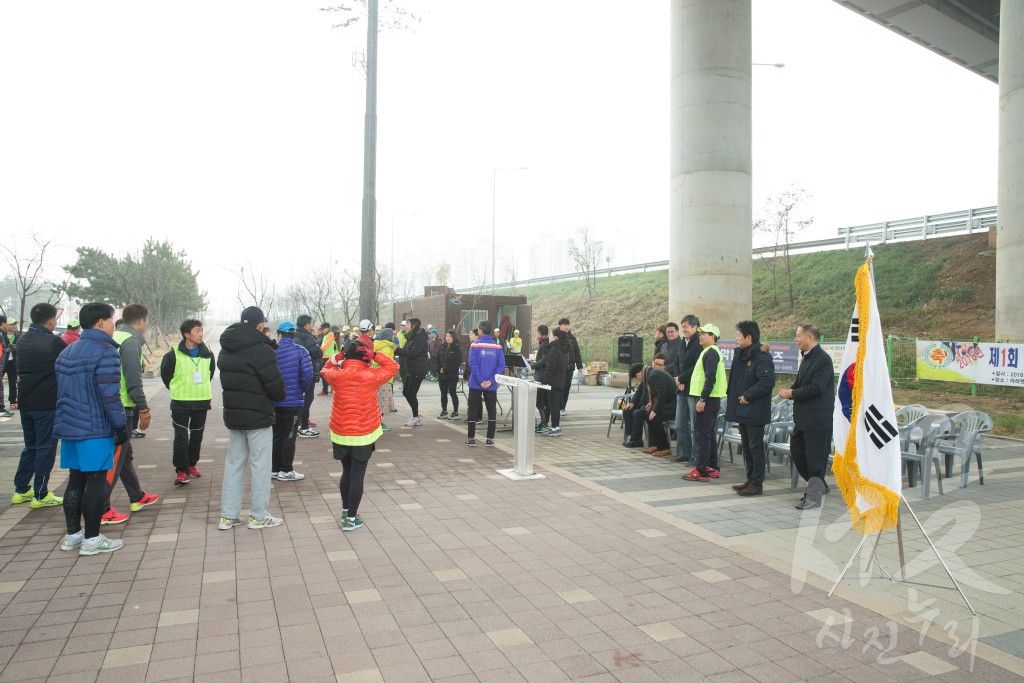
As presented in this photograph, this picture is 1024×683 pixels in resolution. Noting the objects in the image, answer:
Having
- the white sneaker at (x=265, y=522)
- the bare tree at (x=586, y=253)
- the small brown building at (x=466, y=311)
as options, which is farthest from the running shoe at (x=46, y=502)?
the bare tree at (x=586, y=253)

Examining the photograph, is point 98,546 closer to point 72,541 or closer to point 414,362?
point 72,541

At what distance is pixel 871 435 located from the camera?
451cm

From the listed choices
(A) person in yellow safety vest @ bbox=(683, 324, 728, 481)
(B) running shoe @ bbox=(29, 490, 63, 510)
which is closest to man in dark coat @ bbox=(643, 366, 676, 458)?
(A) person in yellow safety vest @ bbox=(683, 324, 728, 481)

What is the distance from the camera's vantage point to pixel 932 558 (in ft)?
17.6

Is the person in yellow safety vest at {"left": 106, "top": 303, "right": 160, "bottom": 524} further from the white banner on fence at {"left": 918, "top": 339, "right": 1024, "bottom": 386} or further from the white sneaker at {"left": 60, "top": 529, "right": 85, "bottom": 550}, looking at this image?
the white banner on fence at {"left": 918, "top": 339, "right": 1024, "bottom": 386}

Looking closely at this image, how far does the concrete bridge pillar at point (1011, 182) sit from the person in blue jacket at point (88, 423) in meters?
20.5

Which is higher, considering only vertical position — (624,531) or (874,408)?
(874,408)

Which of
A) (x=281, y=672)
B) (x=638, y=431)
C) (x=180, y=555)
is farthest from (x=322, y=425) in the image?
(x=281, y=672)

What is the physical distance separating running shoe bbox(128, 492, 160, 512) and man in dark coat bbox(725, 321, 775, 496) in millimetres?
6004

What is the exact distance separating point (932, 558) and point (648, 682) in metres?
3.31

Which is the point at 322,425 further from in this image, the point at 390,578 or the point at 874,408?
the point at 874,408

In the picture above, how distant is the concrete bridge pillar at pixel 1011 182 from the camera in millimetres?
17938

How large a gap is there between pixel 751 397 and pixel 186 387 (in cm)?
606

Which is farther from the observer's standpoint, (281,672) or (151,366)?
(151,366)
